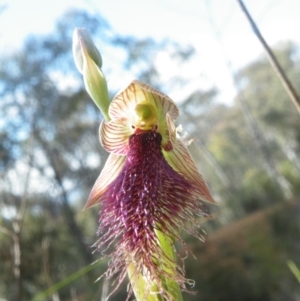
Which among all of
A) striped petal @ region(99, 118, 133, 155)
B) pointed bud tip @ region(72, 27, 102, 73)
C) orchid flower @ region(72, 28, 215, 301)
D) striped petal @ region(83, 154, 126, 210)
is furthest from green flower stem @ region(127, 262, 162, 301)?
pointed bud tip @ region(72, 27, 102, 73)

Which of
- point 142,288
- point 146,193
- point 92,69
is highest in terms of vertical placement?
point 92,69

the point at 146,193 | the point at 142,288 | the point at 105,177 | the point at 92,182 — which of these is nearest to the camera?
the point at 142,288

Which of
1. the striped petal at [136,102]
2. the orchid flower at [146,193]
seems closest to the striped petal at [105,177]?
the orchid flower at [146,193]

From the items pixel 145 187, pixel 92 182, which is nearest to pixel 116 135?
pixel 145 187

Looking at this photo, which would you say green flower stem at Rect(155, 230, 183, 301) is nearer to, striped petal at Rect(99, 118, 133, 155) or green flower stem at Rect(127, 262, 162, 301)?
green flower stem at Rect(127, 262, 162, 301)

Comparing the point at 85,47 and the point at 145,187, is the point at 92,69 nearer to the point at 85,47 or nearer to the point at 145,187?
the point at 85,47

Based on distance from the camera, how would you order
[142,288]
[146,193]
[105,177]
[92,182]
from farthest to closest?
[92,182] → [105,177] → [146,193] → [142,288]
